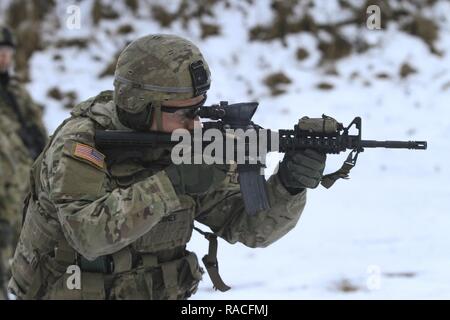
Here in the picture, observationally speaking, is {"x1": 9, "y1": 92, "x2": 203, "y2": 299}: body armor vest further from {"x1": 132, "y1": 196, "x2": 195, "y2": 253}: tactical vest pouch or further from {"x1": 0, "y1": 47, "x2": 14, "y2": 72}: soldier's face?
{"x1": 0, "y1": 47, "x2": 14, "y2": 72}: soldier's face

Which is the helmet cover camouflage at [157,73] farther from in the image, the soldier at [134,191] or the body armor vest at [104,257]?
the body armor vest at [104,257]

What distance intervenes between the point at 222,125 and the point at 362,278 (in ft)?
10.6

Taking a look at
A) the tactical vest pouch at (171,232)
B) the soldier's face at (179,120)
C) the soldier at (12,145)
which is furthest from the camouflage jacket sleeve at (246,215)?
the soldier at (12,145)

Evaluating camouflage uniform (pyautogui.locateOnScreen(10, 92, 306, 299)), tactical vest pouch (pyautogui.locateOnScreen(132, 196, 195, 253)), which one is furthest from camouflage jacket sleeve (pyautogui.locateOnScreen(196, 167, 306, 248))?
tactical vest pouch (pyautogui.locateOnScreen(132, 196, 195, 253))

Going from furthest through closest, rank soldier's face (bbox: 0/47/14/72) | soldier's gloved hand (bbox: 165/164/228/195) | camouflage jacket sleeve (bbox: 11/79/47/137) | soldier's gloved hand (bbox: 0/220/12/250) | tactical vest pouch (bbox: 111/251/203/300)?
camouflage jacket sleeve (bbox: 11/79/47/137) → soldier's face (bbox: 0/47/14/72) → soldier's gloved hand (bbox: 0/220/12/250) → tactical vest pouch (bbox: 111/251/203/300) → soldier's gloved hand (bbox: 165/164/228/195)

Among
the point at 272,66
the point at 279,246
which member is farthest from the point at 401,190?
the point at 272,66

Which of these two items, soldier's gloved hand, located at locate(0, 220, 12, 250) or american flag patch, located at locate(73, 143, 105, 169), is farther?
soldier's gloved hand, located at locate(0, 220, 12, 250)

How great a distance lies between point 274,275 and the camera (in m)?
5.99

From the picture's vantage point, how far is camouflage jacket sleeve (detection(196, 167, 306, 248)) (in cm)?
276

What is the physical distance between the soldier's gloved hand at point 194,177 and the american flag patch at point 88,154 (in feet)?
0.70

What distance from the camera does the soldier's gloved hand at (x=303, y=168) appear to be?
2.63 m

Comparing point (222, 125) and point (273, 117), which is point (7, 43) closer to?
point (222, 125)

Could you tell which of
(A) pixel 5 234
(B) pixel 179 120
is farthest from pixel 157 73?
(A) pixel 5 234

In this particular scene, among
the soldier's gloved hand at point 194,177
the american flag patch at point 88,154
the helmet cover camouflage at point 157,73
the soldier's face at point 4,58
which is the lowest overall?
the soldier's gloved hand at point 194,177
